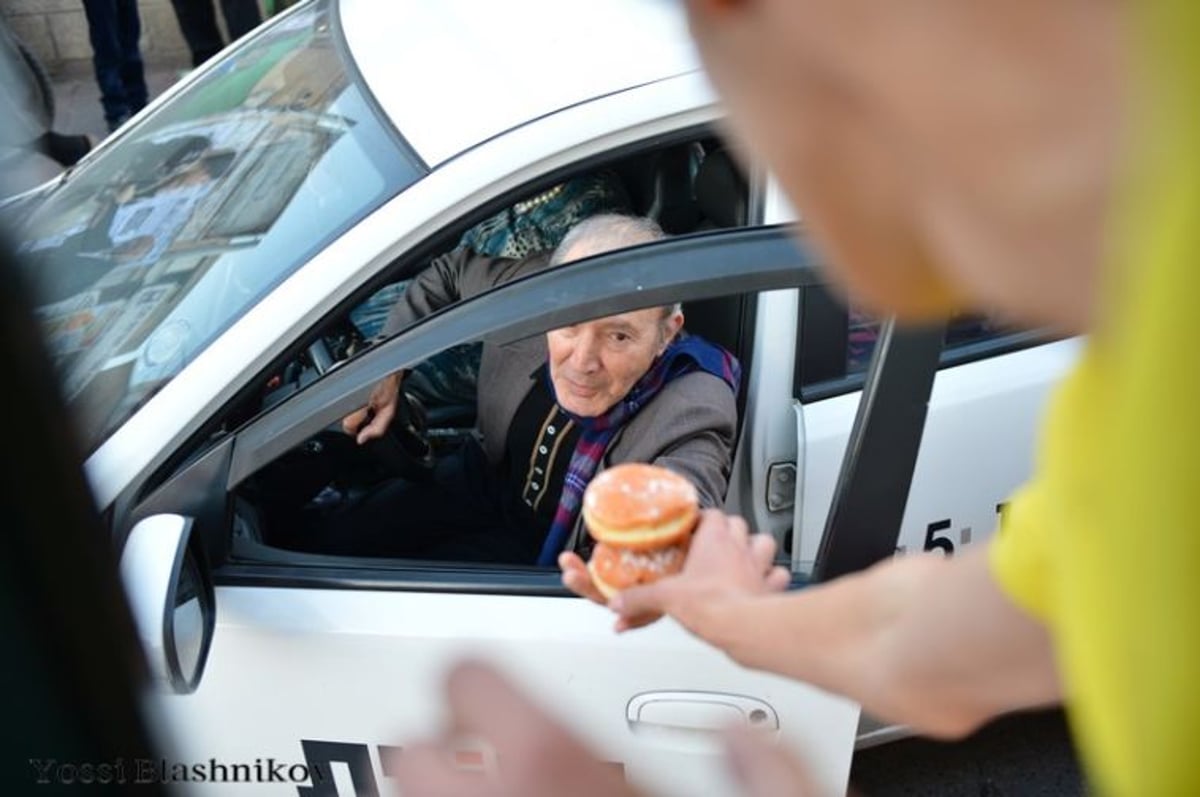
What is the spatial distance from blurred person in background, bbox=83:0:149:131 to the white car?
4376mm

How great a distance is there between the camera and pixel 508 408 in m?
2.38

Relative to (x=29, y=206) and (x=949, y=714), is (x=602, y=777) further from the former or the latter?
(x=29, y=206)

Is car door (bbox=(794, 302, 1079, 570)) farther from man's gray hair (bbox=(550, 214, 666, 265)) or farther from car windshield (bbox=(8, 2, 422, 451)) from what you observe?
car windshield (bbox=(8, 2, 422, 451))

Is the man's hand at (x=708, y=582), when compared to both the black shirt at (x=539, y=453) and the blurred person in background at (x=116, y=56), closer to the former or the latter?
the black shirt at (x=539, y=453)

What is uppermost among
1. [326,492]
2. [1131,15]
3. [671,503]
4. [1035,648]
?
[1131,15]

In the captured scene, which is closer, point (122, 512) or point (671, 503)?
point (671, 503)

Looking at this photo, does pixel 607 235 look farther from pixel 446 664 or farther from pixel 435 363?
pixel 446 664

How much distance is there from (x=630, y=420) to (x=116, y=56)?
507 centimetres

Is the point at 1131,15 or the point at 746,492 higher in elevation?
the point at 1131,15

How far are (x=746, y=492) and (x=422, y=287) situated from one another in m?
0.76

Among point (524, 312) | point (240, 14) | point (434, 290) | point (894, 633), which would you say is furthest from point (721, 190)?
point (240, 14)

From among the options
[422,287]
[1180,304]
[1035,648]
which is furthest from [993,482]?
[1180,304]

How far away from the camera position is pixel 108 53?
6230mm

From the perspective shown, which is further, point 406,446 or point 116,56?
point 116,56
